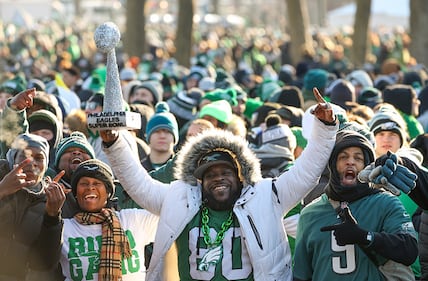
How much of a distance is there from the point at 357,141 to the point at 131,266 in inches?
58.9

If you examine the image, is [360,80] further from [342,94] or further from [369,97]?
[342,94]

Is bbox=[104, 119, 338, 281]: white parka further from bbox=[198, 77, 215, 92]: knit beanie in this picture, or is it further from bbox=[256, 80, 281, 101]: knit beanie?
bbox=[198, 77, 215, 92]: knit beanie

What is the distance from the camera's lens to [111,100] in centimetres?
693

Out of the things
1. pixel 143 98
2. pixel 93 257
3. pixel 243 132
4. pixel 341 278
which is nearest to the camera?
pixel 341 278

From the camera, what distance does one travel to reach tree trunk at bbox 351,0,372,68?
31.4 m

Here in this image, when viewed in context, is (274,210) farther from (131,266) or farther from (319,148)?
(131,266)

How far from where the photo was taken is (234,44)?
41.4 metres

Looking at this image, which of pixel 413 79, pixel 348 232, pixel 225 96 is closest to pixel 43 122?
pixel 348 232

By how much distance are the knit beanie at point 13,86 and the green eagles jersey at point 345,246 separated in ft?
19.5

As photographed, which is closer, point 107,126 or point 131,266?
point 107,126

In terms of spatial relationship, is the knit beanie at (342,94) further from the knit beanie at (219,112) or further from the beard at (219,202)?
the beard at (219,202)

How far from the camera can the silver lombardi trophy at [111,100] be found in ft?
22.5

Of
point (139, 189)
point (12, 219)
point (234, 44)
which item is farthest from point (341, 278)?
point (234, 44)

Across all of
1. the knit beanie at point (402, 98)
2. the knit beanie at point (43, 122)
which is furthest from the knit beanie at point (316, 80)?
the knit beanie at point (43, 122)
